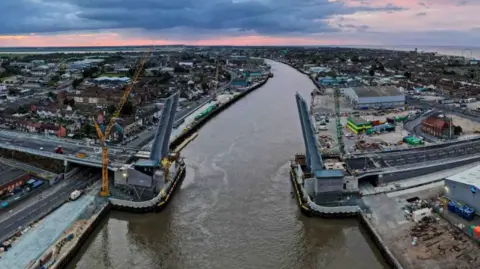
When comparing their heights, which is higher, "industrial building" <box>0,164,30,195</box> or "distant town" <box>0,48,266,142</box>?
"distant town" <box>0,48,266,142</box>

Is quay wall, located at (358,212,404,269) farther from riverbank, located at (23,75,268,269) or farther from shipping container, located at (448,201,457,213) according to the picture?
riverbank, located at (23,75,268,269)

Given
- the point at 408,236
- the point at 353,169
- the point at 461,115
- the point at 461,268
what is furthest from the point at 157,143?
the point at 461,115

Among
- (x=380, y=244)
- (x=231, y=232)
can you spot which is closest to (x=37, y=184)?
(x=231, y=232)

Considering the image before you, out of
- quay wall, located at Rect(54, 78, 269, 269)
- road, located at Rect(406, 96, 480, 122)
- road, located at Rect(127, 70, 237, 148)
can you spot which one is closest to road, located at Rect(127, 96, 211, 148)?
road, located at Rect(127, 70, 237, 148)

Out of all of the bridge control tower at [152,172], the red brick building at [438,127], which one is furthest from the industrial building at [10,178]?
the red brick building at [438,127]

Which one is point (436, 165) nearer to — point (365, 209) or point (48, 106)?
point (365, 209)

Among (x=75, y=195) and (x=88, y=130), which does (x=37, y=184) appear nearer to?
(x=75, y=195)

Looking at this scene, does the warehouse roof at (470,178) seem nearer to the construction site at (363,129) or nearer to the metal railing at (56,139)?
the construction site at (363,129)
